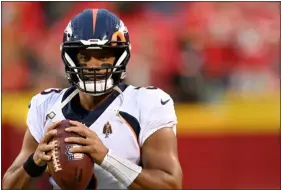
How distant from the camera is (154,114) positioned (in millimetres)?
2852

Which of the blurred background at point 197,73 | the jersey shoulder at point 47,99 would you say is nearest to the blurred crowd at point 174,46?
the blurred background at point 197,73

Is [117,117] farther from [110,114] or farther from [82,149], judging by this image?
[82,149]

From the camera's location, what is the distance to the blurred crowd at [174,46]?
6621 millimetres

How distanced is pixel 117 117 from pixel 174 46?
12.7ft

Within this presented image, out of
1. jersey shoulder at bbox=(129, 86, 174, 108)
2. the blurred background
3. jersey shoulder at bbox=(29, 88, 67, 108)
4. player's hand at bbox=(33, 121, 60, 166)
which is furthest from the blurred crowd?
player's hand at bbox=(33, 121, 60, 166)

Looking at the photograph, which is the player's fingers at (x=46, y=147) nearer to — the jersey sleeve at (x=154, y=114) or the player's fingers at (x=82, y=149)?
the player's fingers at (x=82, y=149)

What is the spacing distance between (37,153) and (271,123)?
4197 millimetres

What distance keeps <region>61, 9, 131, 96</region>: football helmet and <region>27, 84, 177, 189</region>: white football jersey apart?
11 cm

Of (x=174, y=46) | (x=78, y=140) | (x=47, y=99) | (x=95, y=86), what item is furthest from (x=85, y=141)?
(x=174, y=46)

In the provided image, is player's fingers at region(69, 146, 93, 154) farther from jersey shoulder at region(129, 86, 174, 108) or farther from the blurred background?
the blurred background

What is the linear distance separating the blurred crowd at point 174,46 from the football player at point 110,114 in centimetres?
348

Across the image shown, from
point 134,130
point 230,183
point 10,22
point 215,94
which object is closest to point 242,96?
point 215,94

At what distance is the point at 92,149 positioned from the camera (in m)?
2.57

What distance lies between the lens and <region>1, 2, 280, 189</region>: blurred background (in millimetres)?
6500
